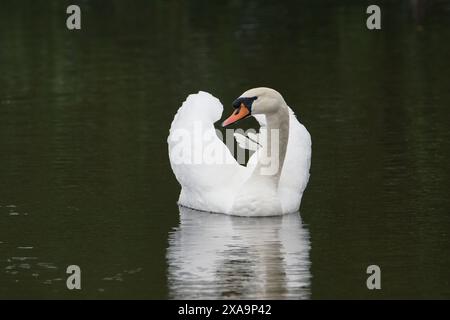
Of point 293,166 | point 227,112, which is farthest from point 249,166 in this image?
point 227,112

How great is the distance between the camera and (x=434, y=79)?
2388cm

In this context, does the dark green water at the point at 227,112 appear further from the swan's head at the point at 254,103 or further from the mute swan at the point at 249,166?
the swan's head at the point at 254,103

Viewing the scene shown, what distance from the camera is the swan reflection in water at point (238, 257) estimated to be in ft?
40.2

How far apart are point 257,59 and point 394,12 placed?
6.54m

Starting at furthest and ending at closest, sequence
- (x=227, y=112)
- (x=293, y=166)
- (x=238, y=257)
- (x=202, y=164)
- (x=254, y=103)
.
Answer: (x=227, y=112), (x=293, y=166), (x=202, y=164), (x=254, y=103), (x=238, y=257)

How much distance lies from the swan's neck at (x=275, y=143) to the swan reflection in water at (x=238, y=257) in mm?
547

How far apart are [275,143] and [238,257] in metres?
2.34

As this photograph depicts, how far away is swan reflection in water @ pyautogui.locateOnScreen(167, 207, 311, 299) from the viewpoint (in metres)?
12.3

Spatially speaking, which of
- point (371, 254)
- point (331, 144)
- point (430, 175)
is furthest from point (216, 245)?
point (331, 144)

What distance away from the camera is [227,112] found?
2155 cm

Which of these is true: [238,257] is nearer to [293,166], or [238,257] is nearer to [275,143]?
[275,143]

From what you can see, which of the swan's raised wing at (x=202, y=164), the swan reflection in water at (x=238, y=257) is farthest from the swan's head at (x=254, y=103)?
the swan reflection in water at (x=238, y=257)

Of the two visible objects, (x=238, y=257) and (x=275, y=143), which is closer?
(x=238, y=257)

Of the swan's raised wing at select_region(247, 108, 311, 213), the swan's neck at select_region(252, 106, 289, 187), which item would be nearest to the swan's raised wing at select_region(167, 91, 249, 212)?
the swan's neck at select_region(252, 106, 289, 187)
